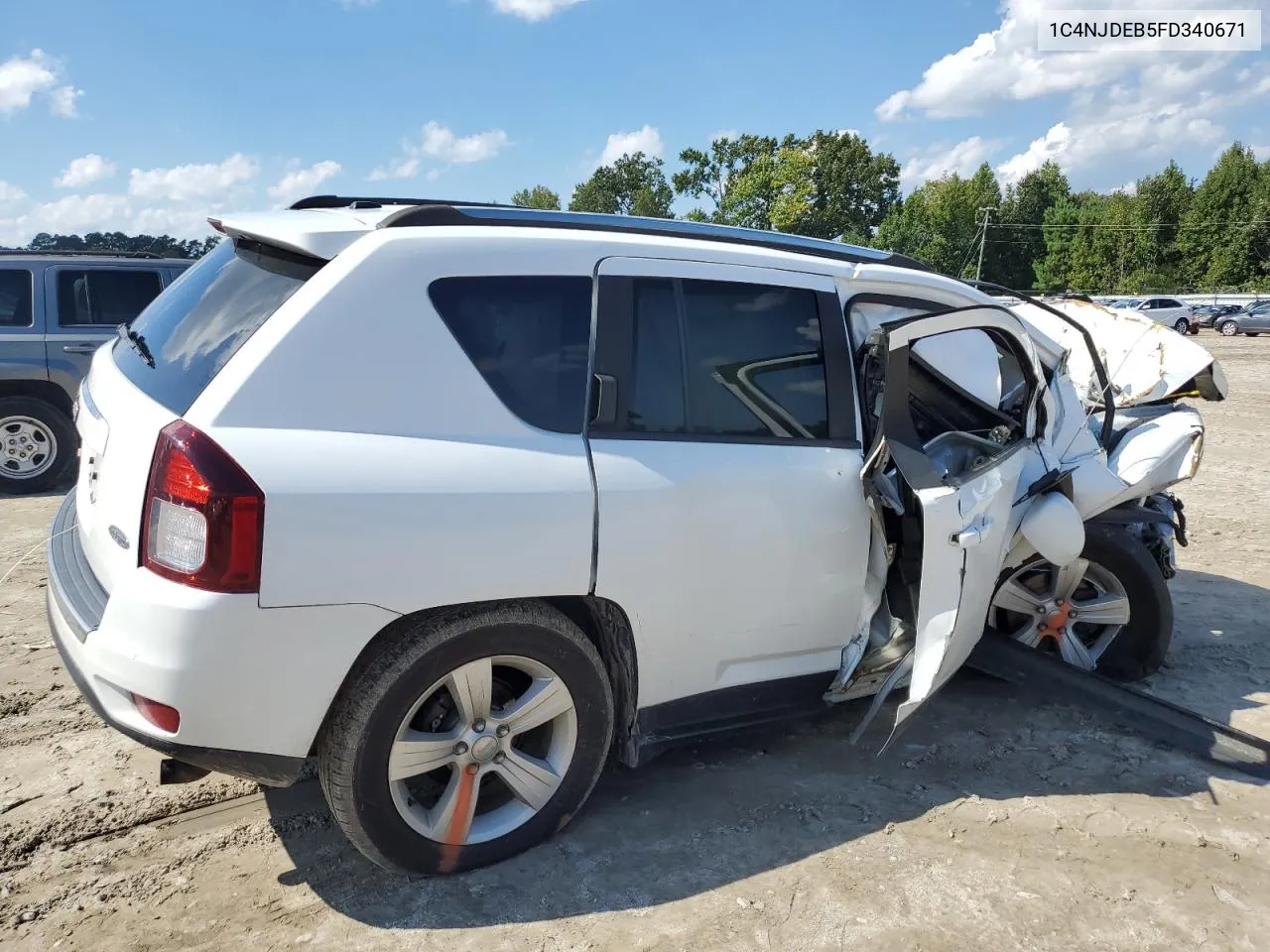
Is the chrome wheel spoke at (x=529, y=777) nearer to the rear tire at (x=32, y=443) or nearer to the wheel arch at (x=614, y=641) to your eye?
the wheel arch at (x=614, y=641)

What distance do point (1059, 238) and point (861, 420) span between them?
78.3 meters

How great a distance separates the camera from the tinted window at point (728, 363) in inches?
116

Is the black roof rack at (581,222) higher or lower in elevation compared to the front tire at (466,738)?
higher

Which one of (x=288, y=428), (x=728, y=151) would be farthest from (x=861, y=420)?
(x=728, y=151)

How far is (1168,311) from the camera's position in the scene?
39.5 m

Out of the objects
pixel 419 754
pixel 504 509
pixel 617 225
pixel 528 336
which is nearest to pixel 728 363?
pixel 617 225

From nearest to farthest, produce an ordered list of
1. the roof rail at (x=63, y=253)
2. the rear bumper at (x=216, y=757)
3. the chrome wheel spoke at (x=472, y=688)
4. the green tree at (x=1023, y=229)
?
the rear bumper at (x=216, y=757), the chrome wheel spoke at (x=472, y=688), the roof rail at (x=63, y=253), the green tree at (x=1023, y=229)

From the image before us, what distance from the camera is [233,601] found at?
2.25m

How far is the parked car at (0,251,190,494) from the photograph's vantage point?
7.82 meters

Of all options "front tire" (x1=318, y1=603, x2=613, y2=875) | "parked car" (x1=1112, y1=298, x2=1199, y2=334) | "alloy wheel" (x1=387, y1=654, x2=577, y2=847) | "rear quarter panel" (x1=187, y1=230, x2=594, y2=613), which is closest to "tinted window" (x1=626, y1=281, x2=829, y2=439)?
"rear quarter panel" (x1=187, y1=230, x2=594, y2=613)

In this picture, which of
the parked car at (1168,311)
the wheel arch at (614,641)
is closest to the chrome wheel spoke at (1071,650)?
the wheel arch at (614,641)

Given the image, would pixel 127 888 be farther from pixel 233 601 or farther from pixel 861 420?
pixel 861 420

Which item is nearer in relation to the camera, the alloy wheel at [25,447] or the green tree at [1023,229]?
the alloy wheel at [25,447]

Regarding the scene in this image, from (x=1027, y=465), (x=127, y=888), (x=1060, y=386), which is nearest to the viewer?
(x=127, y=888)
